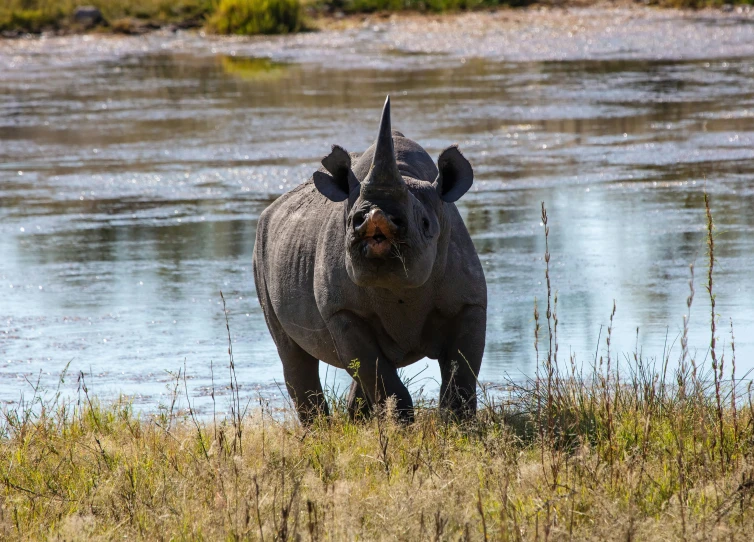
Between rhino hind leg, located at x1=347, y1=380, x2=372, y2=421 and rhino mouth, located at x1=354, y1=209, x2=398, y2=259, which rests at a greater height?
rhino mouth, located at x1=354, y1=209, x2=398, y2=259

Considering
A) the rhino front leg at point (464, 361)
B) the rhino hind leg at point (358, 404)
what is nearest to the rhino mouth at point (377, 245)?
the rhino front leg at point (464, 361)

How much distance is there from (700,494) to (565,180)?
1082 cm

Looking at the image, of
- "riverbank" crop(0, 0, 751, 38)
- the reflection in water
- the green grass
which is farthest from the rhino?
the green grass

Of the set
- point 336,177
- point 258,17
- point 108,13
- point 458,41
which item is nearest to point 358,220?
point 336,177

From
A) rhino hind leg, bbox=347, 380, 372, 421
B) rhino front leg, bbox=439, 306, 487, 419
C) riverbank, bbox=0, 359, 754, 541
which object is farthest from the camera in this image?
rhino hind leg, bbox=347, 380, 372, 421

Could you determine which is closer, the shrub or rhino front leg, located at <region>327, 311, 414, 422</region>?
rhino front leg, located at <region>327, 311, 414, 422</region>

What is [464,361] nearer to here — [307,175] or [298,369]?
[298,369]

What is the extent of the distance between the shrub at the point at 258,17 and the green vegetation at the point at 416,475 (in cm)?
3561

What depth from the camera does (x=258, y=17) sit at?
4241 cm

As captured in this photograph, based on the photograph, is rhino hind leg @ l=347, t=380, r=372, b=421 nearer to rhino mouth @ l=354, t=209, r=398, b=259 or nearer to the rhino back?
the rhino back

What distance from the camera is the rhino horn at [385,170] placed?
596cm

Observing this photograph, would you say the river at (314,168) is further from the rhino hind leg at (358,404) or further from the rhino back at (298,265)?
the rhino back at (298,265)

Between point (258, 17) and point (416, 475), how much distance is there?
125 feet

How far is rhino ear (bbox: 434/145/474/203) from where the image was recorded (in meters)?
6.68
